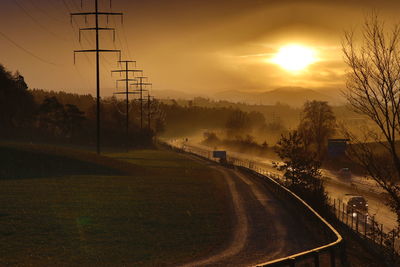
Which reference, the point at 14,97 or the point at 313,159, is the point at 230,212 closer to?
the point at 313,159

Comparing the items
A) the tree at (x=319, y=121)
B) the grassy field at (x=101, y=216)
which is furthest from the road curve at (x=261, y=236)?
the tree at (x=319, y=121)

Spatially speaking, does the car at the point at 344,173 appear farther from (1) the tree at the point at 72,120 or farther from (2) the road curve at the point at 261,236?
(1) the tree at the point at 72,120

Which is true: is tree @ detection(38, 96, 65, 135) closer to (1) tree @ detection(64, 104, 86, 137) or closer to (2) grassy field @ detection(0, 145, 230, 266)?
(1) tree @ detection(64, 104, 86, 137)

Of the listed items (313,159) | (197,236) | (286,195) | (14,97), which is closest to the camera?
(197,236)

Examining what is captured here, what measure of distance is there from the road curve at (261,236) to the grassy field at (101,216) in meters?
1.10

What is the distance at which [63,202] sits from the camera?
37969mm

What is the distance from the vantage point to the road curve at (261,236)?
2262cm

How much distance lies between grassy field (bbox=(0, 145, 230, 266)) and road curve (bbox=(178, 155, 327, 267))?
1.10 m

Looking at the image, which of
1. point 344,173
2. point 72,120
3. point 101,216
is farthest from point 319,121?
point 101,216

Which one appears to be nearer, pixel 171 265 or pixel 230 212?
pixel 171 265

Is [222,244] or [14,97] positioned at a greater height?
[14,97]

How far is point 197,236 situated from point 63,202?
14.7 meters

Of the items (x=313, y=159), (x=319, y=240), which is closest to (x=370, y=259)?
(x=319, y=240)

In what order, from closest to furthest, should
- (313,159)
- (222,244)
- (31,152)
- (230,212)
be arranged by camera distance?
(222,244), (230,212), (313,159), (31,152)
